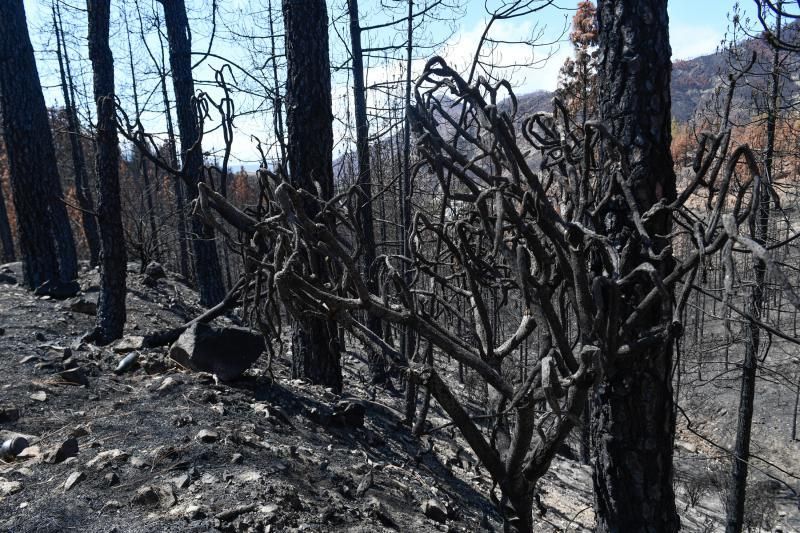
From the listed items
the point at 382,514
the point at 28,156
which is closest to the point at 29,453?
the point at 382,514

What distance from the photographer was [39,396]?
142 inches

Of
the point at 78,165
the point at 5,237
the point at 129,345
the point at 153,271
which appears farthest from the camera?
the point at 5,237

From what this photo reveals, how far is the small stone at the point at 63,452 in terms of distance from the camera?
2858 mm

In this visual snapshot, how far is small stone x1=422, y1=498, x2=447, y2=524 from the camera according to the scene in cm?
327

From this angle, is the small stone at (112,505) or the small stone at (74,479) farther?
the small stone at (74,479)

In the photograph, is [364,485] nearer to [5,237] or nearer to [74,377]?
→ [74,377]

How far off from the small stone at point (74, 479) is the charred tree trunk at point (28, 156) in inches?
218

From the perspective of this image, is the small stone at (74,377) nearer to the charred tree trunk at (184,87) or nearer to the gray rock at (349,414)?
the gray rock at (349,414)

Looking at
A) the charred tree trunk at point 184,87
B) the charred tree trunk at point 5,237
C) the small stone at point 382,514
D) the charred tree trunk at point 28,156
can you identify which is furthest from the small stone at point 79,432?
the charred tree trunk at point 5,237

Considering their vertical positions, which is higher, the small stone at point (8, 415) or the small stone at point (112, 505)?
the small stone at point (8, 415)

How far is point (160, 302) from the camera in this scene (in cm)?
912

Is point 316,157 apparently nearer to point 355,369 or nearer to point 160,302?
point 160,302

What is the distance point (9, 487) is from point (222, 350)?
156 cm

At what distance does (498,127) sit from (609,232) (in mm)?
1031
